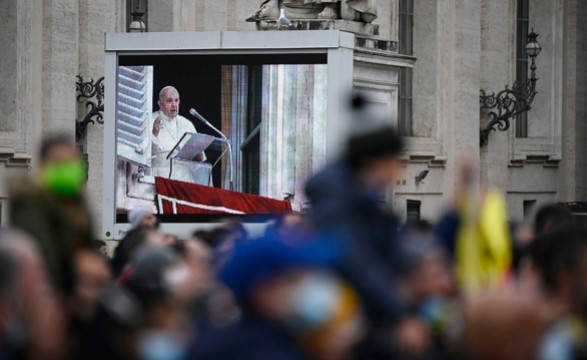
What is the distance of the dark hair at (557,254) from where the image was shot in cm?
834

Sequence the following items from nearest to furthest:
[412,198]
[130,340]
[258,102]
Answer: [130,340], [258,102], [412,198]

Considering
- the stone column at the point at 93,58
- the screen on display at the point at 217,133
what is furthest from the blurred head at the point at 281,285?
the stone column at the point at 93,58

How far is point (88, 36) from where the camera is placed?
111ft

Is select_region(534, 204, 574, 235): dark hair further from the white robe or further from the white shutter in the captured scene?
the white shutter

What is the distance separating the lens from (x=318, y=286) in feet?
20.0

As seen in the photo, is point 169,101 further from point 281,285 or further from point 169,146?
point 281,285

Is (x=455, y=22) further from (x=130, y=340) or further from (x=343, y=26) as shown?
(x=130, y=340)

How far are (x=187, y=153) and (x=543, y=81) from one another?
70.2 ft

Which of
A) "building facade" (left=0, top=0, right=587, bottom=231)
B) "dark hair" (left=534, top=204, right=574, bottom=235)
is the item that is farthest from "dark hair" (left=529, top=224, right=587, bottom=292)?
"building facade" (left=0, top=0, right=587, bottom=231)

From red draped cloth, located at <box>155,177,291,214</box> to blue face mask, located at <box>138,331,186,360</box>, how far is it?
1575 centimetres

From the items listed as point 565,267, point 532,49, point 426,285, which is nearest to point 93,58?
point 532,49

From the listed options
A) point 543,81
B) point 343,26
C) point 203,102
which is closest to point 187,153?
point 203,102

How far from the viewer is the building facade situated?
3284cm

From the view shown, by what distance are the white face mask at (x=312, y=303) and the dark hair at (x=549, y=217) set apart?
230 inches
